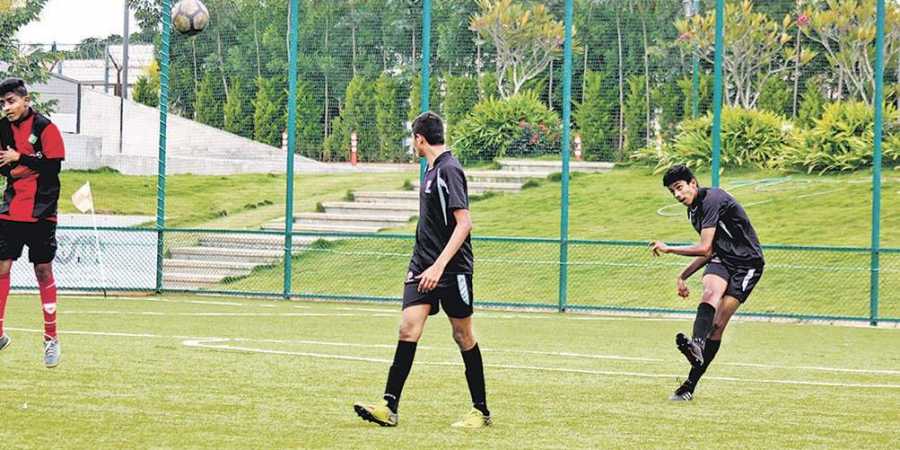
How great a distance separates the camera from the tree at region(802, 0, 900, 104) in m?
20.5

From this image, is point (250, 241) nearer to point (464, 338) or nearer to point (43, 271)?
point (43, 271)

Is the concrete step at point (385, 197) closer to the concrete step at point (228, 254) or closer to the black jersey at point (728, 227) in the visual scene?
the concrete step at point (228, 254)

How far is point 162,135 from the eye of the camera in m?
22.9

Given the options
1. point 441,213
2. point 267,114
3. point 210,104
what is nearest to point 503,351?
point 441,213

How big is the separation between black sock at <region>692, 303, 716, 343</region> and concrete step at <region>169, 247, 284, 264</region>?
12743 mm

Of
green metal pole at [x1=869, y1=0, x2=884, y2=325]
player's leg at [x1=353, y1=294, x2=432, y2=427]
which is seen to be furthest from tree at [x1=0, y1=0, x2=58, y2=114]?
player's leg at [x1=353, y1=294, x2=432, y2=427]

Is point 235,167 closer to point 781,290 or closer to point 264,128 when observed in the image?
point 264,128

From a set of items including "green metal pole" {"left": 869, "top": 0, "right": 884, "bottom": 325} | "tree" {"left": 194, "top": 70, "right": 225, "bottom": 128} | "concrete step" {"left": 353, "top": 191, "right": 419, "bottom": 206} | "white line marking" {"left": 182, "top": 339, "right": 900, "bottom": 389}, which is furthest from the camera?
"concrete step" {"left": 353, "top": 191, "right": 419, "bottom": 206}

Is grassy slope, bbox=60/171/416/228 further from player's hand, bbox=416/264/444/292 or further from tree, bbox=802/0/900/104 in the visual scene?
player's hand, bbox=416/264/444/292

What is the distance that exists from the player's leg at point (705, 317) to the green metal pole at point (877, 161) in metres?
9.81

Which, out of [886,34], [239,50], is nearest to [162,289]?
[239,50]

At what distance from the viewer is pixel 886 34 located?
67.1 ft

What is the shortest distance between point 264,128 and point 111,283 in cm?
344

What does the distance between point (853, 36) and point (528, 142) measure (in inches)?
199
